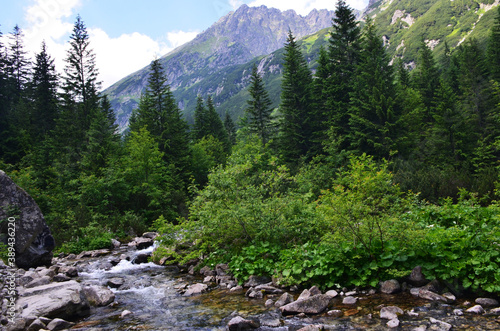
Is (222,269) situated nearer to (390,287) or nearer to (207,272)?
(207,272)

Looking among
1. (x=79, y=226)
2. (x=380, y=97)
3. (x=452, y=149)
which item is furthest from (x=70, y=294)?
(x=452, y=149)

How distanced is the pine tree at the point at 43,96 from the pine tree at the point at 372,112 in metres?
34.3

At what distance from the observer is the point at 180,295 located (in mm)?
7531

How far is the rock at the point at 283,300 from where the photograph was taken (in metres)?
6.07

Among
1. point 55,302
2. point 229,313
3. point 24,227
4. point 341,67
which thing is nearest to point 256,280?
point 229,313

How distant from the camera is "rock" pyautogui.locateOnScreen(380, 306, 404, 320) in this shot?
4952 millimetres

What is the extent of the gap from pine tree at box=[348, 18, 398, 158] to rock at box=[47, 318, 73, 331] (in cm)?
2371

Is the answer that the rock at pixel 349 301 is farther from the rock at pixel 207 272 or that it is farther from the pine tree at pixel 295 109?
the pine tree at pixel 295 109

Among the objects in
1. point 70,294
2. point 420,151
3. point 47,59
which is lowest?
point 70,294

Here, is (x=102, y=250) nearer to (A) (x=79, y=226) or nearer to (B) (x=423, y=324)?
(A) (x=79, y=226)

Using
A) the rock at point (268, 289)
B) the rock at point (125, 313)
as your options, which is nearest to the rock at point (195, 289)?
the rock at point (125, 313)

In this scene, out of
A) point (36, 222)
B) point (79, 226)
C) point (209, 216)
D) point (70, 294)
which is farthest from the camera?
point (79, 226)

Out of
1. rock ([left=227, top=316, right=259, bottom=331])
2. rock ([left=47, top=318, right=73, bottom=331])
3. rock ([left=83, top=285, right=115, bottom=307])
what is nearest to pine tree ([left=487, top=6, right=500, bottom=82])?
rock ([left=227, top=316, right=259, bottom=331])

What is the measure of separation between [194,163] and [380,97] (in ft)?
70.4
